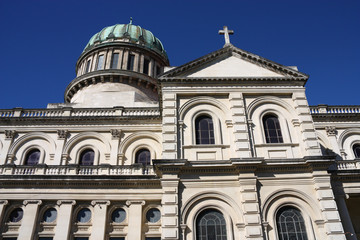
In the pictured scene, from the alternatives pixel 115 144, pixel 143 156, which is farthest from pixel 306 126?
pixel 115 144

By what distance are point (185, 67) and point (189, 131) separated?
15.7 feet

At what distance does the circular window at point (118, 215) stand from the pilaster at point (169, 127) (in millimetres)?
5599

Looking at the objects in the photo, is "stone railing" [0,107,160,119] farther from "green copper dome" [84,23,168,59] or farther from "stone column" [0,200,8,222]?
"green copper dome" [84,23,168,59]

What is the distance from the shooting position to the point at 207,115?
21.3 m

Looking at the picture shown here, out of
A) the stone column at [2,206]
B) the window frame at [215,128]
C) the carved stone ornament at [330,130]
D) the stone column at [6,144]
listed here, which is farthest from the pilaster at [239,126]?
the stone column at [6,144]

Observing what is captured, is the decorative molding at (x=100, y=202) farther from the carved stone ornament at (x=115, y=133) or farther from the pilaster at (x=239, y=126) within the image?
the pilaster at (x=239, y=126)

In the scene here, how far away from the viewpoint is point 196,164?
18547mm

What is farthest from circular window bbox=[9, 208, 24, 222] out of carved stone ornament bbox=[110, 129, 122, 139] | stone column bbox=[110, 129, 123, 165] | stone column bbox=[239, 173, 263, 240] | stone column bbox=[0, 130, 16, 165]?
stone column bbox=[239, 173, 263, 240]

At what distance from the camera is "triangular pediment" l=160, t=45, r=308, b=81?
2216 cm

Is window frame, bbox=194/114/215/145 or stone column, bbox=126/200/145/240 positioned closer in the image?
window frame, bbox=194/114/215/145

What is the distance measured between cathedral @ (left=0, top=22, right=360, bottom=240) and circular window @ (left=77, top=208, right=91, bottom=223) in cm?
7

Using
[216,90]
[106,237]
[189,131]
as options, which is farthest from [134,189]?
[216,90]

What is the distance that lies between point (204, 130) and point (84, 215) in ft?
32.0

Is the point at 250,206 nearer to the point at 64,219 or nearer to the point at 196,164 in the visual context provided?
the point at 196,164
